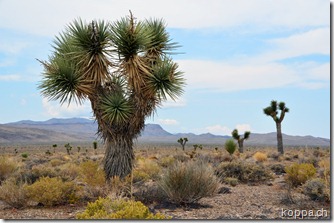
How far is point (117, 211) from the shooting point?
6.50 meters

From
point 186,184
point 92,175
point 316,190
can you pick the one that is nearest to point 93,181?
point 92,175

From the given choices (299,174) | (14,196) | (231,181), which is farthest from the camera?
(231,181)

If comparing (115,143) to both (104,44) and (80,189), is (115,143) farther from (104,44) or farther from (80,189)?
(104,44)

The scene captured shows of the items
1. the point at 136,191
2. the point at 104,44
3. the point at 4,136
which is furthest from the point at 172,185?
the point at 4,136

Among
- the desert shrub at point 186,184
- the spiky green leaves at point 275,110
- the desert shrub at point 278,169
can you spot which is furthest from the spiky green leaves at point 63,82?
the spiky green leaves at point 275,110

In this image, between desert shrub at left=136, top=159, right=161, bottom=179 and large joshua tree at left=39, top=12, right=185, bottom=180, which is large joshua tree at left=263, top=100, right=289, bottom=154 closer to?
desert shrub at left=136, top=159, right=161, bottom=179

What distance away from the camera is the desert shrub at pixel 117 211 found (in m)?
6.14

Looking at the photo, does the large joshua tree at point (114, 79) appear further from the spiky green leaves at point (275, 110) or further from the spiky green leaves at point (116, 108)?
the spiky green leaves at point (275, 110)

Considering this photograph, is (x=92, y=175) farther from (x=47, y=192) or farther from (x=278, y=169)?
(x=278, y=169)

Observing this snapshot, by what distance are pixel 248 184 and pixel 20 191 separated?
7.55 m

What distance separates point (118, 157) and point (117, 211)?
5436 millimetres

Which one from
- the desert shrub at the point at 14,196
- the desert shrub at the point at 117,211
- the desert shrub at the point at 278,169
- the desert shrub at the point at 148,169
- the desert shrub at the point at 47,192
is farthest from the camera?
the desert shrub at the point at 278,169

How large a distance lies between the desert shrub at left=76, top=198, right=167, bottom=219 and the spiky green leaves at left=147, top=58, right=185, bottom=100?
16.6 feet

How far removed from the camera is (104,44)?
1170 centimetres
